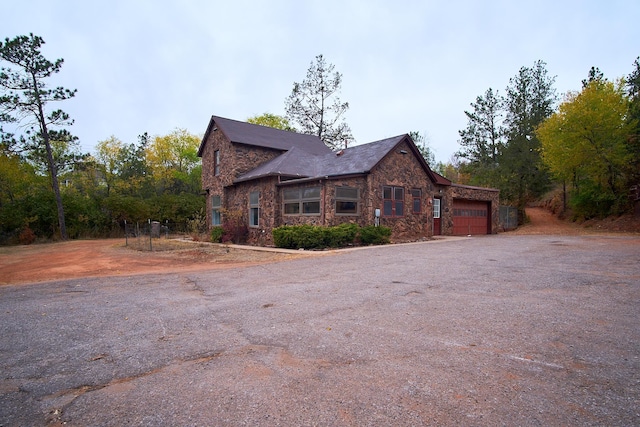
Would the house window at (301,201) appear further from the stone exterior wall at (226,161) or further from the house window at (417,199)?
the house window at (417,199)

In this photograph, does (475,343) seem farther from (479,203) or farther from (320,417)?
(479,203)

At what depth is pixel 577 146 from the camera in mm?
21641

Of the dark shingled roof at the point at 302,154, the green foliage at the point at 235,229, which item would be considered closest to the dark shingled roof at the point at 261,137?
the dark shingled roof at the point at 302,154

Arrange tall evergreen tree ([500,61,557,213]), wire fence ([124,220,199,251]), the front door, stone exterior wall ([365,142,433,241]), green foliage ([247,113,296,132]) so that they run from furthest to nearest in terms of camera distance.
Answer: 1. green foliage ([247,113,296,132])
2. tall evergreen tree ([500,61,557,213])
3. the front door
4. wire fence ([124,220,199,251])
5. stone exterior wall ([365,142,433,241])

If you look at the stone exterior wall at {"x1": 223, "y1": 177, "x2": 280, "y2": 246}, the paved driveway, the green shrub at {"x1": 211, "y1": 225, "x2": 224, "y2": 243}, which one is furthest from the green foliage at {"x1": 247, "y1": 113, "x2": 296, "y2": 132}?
the paved driveway

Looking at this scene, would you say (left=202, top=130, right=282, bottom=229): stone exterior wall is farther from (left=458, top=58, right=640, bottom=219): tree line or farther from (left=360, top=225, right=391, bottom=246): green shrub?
(left=458, top=58, right=640, bottom=219): tree line

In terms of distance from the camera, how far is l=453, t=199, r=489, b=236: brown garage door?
846 inches

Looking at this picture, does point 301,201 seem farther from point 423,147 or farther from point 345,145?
point 423,147

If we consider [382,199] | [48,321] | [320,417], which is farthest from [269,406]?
[382,199]

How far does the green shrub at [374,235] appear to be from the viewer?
596 inches

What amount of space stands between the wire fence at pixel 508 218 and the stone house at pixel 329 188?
1.42m

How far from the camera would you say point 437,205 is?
20.4 metres

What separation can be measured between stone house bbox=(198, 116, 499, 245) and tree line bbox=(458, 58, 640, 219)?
17.8 ft

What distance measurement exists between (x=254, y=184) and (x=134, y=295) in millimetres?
13060
